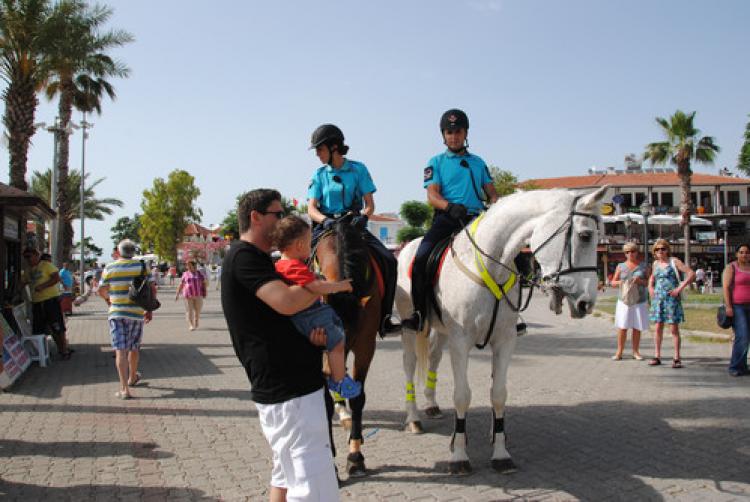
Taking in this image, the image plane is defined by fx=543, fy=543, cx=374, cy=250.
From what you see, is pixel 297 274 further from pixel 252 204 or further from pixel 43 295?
pixel 43 295

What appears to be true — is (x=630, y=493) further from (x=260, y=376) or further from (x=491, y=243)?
(x=260, y=376)

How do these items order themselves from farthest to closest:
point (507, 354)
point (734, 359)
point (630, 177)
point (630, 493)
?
1. point (630, 177)
2. point (734, 359)
3. point (507, 354)
4. point (630, 493)

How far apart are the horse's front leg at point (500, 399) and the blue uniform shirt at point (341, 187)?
176 centimetres

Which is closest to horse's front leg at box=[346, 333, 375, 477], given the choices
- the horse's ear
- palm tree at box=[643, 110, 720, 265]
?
the horse's ear

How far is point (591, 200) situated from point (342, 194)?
2.11 metres

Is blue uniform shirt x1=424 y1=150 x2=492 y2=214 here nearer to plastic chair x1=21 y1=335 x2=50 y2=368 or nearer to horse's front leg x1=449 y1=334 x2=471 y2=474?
horse's front leg x1=449 y1=334 x2=471 y2=474

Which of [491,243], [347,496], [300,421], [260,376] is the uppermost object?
[491,243]

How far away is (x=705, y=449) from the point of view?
4.89 metres

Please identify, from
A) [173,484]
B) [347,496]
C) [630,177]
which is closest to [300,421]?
[347,496]

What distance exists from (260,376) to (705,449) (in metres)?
4.34

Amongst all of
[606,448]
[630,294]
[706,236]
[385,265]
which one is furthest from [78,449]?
[706,236]

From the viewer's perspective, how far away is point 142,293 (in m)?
7.19

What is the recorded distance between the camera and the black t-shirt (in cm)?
263

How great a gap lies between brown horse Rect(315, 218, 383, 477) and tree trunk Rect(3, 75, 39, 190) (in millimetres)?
17804
